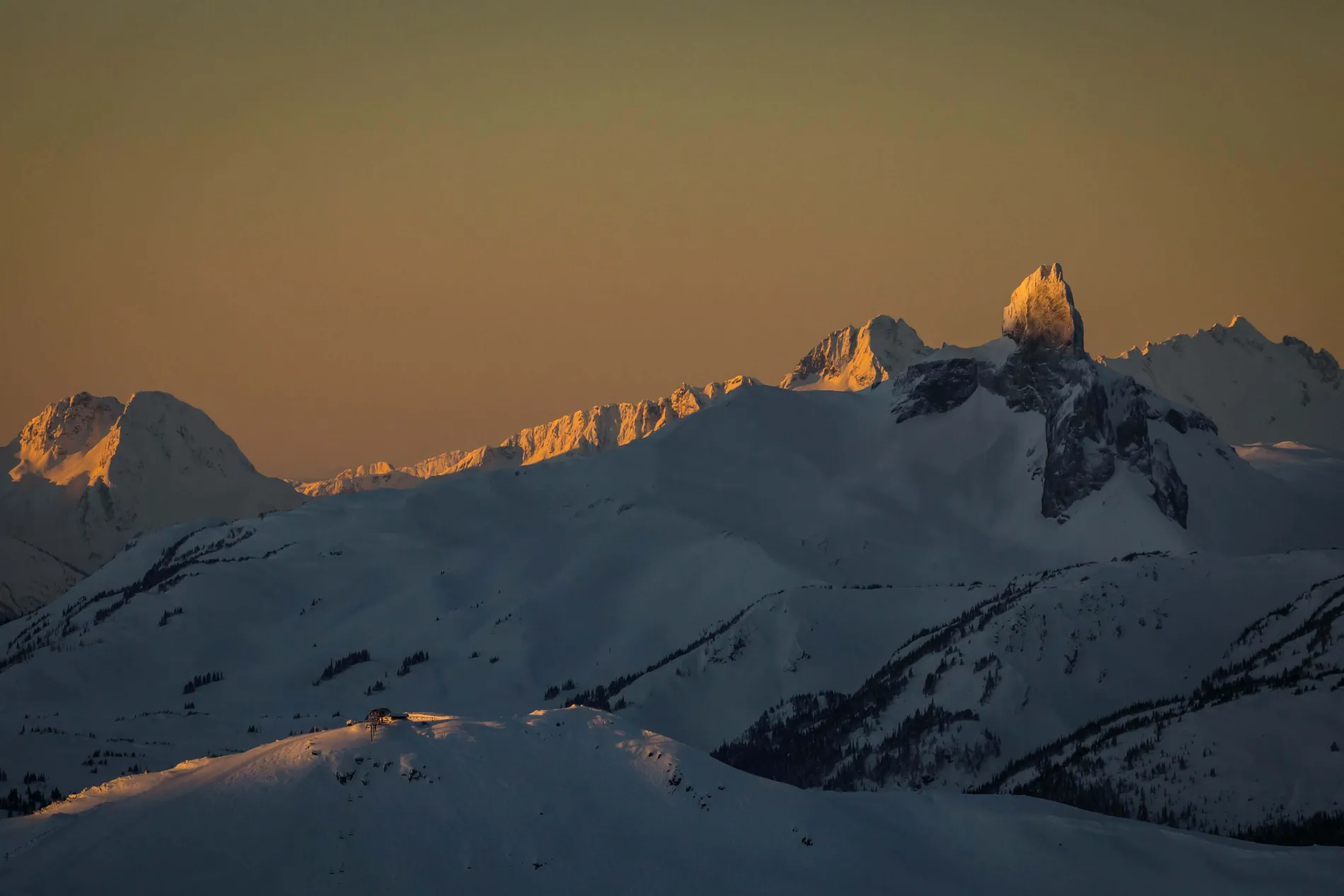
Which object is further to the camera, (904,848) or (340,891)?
(904,848)

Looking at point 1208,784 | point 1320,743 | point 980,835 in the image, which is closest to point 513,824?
point 980,835

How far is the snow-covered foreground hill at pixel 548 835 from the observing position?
76125 millimetres

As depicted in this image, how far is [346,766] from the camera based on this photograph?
84.6m

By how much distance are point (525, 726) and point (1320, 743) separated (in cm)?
10345

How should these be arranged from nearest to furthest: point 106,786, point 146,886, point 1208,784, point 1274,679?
point 146,886
point 106,786
point 1208,784
point 1274,679

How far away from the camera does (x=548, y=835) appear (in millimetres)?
80438

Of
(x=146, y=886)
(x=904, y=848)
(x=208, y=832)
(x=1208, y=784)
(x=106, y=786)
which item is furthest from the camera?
(x=1208, y=784)

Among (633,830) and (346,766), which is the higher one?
(346,766)

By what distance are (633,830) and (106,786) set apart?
34.5 metres

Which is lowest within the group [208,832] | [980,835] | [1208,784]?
[1208,784]

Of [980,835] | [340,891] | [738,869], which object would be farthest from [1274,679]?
[340,891]

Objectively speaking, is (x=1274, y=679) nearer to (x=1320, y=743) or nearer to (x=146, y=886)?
(x=1320, y=743)

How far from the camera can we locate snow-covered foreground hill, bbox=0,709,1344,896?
76.1 meters

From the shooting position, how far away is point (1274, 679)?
180500 mm
